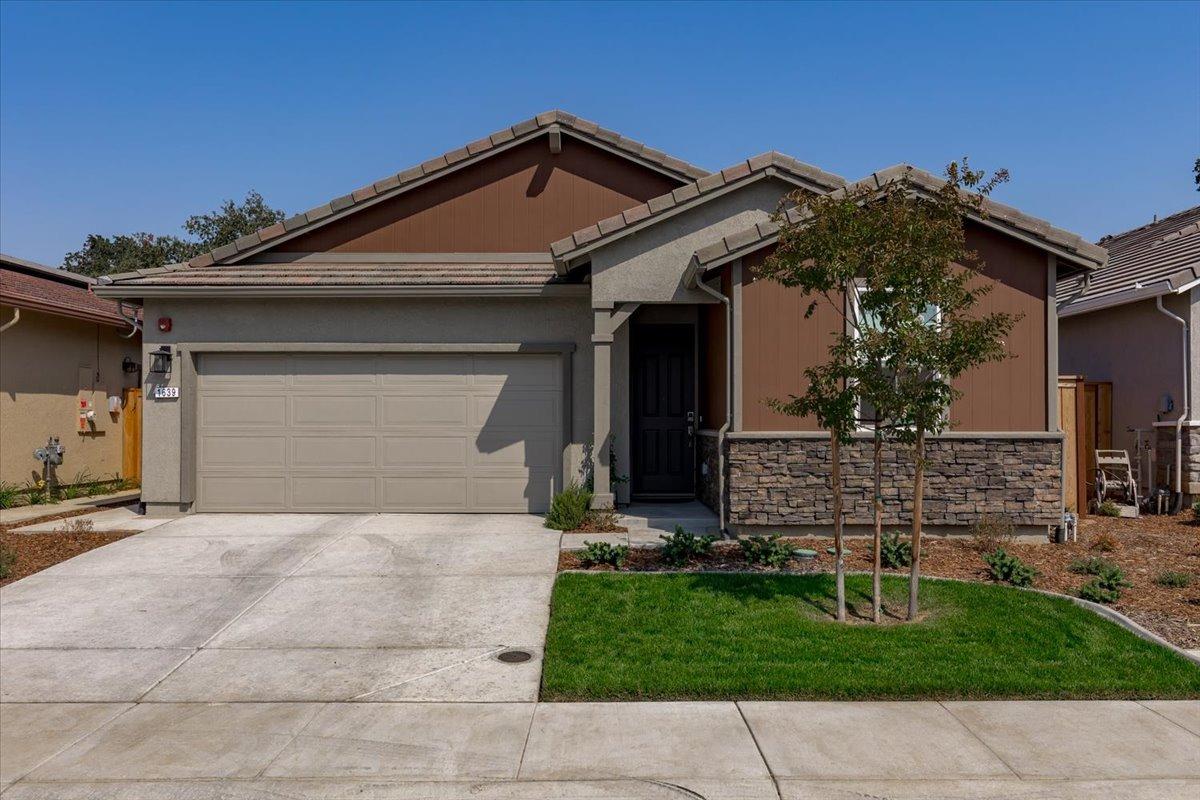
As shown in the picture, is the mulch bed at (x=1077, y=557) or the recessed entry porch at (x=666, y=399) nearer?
the mulch bed at (x=1077, y=557)

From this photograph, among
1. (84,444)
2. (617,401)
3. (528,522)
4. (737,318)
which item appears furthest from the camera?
(84,444)

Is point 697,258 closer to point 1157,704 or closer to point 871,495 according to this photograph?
point 871,495

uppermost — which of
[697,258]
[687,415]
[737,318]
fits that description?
[697,258]

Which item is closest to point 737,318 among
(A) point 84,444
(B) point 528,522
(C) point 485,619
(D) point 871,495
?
(D) point 871,495

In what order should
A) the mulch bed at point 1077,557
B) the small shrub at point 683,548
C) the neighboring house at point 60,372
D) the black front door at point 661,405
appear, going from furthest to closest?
1. the neighboring house at point 60,372
2. the black front door at point 661,405
3. the small shrub at point 683,548
4. the mulch bed at point 1077,557

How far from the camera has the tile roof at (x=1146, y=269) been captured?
1147 centimetres

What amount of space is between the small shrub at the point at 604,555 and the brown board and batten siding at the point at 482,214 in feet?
19.7

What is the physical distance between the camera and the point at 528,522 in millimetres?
10688

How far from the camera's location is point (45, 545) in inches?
368

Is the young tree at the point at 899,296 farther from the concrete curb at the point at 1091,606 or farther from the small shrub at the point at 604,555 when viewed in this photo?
the small shrub at the point at 604,555

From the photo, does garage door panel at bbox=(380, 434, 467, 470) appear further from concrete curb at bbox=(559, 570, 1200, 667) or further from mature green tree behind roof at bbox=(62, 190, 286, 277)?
mature green tree behind roof at bbox=(62, 190, 286, 277)

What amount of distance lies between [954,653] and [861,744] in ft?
→ 5.65

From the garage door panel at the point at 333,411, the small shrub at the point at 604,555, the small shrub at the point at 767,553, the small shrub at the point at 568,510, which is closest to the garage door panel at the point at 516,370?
the garage door panel at the point at 333,411

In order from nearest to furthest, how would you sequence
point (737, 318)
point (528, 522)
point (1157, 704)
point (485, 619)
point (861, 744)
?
point (861, 744) → point (1157, 704) → point (485, 619) → point (737, 318) → point (528, 522)
